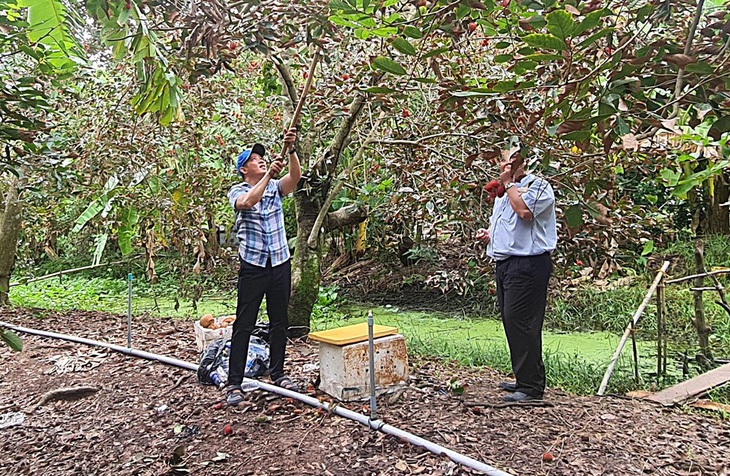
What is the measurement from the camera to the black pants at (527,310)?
2.80 meters

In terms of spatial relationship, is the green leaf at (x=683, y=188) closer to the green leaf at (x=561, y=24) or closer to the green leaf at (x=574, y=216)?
the green leaf at (x=574, y=216)

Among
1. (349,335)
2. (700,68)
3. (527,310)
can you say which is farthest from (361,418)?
(700,68)

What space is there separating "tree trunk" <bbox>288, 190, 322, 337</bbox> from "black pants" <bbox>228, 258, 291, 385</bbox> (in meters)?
0.97

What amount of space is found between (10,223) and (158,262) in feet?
7.84

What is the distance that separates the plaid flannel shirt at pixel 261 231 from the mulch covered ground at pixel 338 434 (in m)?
0.75

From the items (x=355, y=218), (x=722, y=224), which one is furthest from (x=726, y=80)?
(x=722, y=224)

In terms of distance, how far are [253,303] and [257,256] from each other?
0.82 feet

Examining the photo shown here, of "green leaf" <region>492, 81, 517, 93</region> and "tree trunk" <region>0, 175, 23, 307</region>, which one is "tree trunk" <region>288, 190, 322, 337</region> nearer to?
"green leaf" <region>492, 81, 517, 93</region>

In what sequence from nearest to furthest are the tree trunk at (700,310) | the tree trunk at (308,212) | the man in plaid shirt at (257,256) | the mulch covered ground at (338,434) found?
the mulch covered ground at (338,434) < the man in plaid shirt at (257,256) < the tree trunk at (700,310) < the tree trunk at (308,212)

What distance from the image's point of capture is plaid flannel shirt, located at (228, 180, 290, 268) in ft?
10.1

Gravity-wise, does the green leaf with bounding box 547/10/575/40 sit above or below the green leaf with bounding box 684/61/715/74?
above

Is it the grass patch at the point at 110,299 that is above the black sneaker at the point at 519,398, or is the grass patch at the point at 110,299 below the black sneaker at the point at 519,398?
above

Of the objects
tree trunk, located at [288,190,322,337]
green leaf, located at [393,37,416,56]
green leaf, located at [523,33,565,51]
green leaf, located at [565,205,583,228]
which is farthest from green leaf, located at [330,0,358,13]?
tree trunk, located at [288,190,322,337]

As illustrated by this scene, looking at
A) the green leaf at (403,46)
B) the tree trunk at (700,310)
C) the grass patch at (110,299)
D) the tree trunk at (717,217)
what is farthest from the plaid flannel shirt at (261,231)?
the tree trunk at (717,217)
